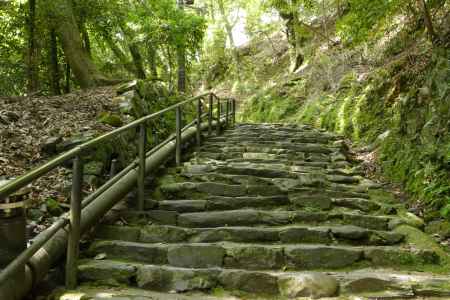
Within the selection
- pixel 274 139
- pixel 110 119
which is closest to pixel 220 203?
pixel 110 119

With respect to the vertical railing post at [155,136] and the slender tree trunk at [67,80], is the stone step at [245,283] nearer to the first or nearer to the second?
the vertical railing post at [155,136]

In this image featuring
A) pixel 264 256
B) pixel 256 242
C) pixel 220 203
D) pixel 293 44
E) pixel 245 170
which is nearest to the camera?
pixel 264 256

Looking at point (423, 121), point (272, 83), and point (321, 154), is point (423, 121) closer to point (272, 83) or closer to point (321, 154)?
point (321, 154)

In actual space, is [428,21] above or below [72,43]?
below

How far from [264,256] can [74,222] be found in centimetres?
160

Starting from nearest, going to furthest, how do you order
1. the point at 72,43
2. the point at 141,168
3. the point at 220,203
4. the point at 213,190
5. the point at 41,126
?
1. the point at 141,168
2. the point at 220,203
3. the point at 213,190
4. the point at 41,126
5. the point at 72,43

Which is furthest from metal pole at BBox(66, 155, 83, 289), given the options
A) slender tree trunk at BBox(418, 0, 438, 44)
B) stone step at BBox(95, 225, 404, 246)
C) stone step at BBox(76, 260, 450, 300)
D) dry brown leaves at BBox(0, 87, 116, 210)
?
slender tree trunk at BBox(418, 0, 438, 44)

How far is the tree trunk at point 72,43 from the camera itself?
776cm

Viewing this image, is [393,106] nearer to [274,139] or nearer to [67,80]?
[274,139]

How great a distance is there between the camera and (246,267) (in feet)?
11.5

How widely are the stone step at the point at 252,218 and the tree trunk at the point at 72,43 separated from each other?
5.16m

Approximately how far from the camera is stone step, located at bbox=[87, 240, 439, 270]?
3.53 metres

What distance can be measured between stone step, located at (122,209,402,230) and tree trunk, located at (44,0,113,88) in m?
5.16

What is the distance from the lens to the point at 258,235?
397 cm
